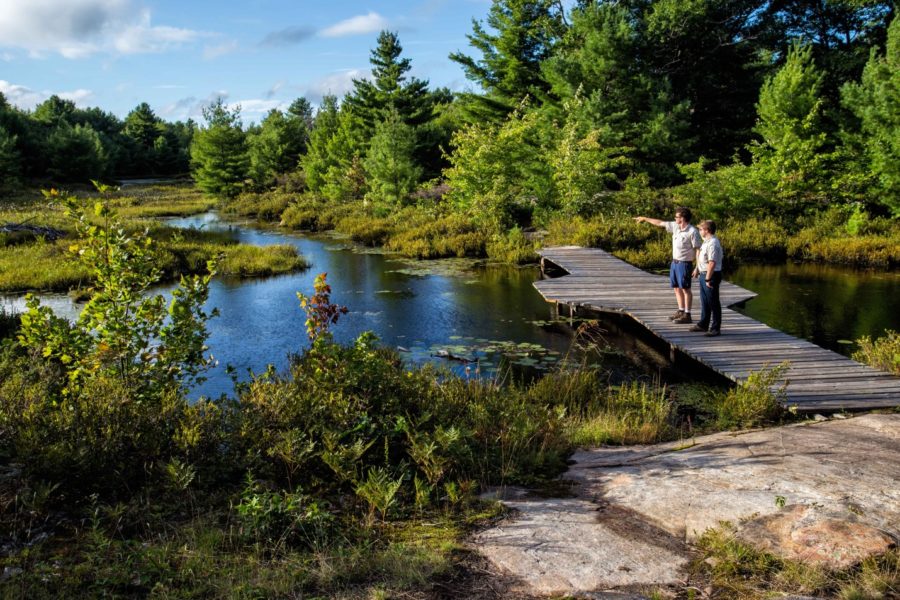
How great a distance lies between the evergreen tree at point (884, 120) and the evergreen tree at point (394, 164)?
21582mm

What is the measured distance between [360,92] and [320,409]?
151 ft

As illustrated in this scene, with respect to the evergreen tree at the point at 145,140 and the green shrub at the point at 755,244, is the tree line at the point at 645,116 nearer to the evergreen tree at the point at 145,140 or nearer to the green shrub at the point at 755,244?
the green shrub at the point at 755,244

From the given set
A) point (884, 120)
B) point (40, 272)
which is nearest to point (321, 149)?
point (40, 272)

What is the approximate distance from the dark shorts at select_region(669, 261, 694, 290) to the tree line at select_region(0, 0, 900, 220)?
14284mm

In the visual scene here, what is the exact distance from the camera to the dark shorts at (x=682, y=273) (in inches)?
460

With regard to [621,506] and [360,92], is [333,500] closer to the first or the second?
[621,506]


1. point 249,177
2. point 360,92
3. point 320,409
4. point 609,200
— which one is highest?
point 360,92

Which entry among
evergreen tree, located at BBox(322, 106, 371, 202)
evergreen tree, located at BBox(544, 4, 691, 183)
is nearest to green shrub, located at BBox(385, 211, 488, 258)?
evergreen tree, located at BBox(544, 4, 691, 183)

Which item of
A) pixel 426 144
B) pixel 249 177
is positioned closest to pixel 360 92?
pixel 426 144

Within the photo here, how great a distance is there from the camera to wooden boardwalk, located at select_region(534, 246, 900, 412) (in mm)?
8469

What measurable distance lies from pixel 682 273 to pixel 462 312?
18.6 ft

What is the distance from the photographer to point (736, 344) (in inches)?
428

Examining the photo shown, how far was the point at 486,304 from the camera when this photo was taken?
16.5m

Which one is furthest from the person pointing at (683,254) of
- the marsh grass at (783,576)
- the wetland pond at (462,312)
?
the marsh grass at (783,576)
